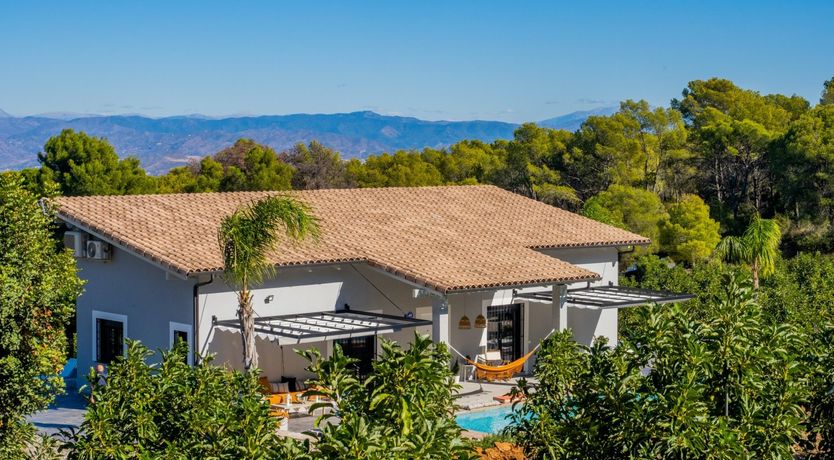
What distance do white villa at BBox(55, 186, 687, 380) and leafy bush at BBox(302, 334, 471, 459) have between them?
12.7m

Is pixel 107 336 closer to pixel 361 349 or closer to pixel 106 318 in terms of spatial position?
pixel 106 318

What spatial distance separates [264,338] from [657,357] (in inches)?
524

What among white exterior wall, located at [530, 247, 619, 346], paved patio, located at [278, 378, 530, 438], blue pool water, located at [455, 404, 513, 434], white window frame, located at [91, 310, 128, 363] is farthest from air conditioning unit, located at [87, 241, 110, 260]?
white exterior wall, located at [530, 247, 619, 346]

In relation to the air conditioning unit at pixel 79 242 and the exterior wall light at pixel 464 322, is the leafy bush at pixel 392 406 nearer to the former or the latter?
the air conditioning unit at pixel 79 242

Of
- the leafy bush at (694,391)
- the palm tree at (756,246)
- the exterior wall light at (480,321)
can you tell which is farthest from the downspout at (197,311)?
the palm tree at (756,246)

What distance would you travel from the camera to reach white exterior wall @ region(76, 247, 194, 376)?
80.9 ft

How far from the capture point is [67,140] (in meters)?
53.8

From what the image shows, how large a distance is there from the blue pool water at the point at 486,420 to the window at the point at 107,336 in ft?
26.5

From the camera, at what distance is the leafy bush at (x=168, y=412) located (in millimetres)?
11039

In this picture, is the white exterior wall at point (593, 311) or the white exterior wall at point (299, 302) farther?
the white exterior wall at point (593, 311)

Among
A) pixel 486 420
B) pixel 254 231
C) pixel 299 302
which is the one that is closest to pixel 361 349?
pixel 299 302

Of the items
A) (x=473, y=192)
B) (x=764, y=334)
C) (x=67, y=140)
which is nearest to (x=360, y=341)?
(x=473, y=192)

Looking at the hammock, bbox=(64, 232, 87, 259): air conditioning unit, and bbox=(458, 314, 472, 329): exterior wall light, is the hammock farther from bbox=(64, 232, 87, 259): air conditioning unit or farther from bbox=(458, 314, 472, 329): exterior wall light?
bbox=(64, 232, 87, 259): air conditioning unit

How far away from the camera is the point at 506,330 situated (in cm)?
3059
